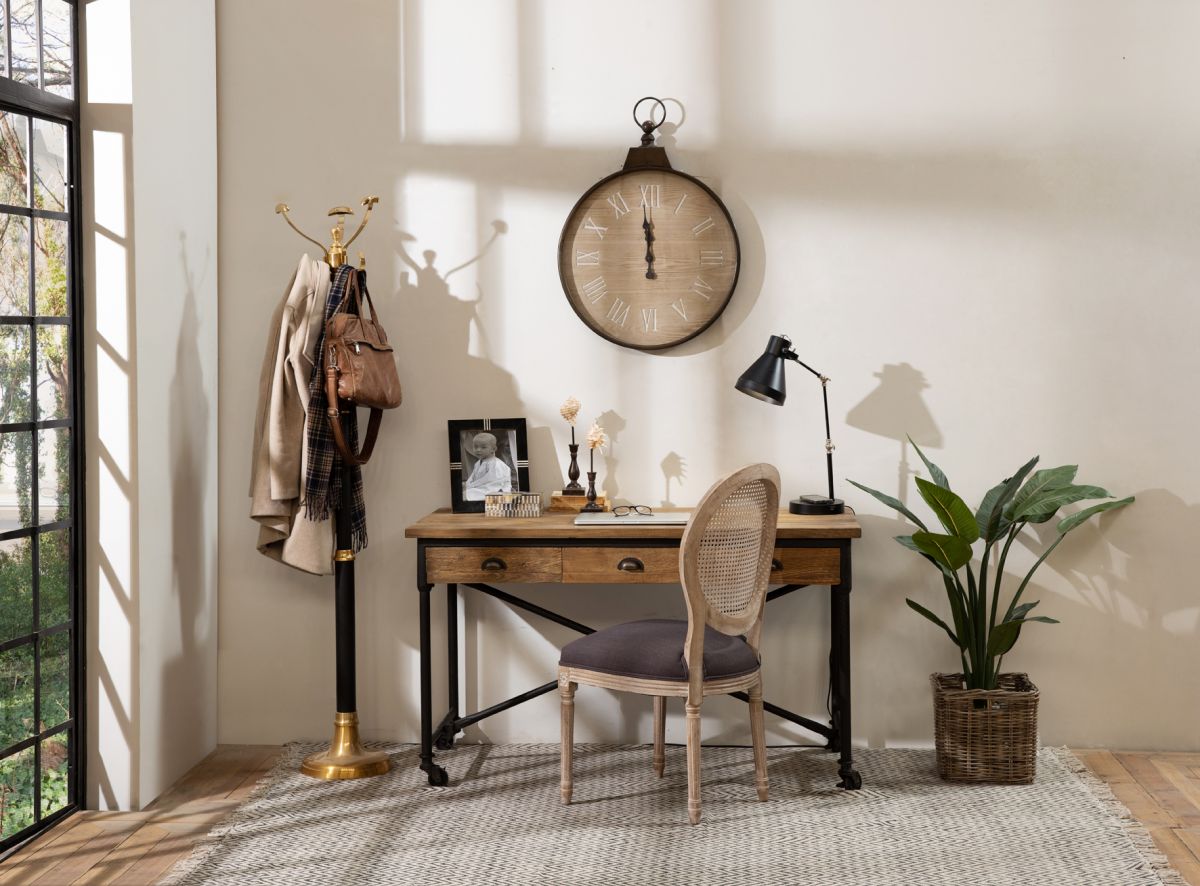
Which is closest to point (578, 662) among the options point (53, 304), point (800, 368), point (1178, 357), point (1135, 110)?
point (800, 368)

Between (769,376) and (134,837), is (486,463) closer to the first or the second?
(769,376)

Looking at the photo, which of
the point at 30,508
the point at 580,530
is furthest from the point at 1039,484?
the point at 30,508

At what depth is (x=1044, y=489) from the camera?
3.37 meters

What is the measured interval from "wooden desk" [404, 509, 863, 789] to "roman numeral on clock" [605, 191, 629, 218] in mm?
1025

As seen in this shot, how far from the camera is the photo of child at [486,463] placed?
366cm

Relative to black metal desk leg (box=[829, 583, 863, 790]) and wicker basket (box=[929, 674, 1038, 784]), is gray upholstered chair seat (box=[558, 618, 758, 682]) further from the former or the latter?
wicker basket (box=[929, 674, 1038, 784])

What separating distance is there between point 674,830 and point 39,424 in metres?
1.96

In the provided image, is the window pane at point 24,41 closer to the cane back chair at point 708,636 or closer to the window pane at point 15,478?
the window pane at point 15,478

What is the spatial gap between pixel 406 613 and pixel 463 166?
1484 millimetres

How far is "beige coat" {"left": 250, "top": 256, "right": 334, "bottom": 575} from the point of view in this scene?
3359 mm

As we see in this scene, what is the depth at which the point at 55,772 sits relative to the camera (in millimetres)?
3088

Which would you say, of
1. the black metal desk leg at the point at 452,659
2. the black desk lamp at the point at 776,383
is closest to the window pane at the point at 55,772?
the black metal desk leg at the point at 452,659

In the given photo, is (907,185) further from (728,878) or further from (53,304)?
(53,304)

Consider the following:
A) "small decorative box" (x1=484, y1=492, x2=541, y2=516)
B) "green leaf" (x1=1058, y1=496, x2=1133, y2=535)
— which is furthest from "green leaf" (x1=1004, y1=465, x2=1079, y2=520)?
"small decorative box" (x1=484, y1=492, x2=541, y2=516)
